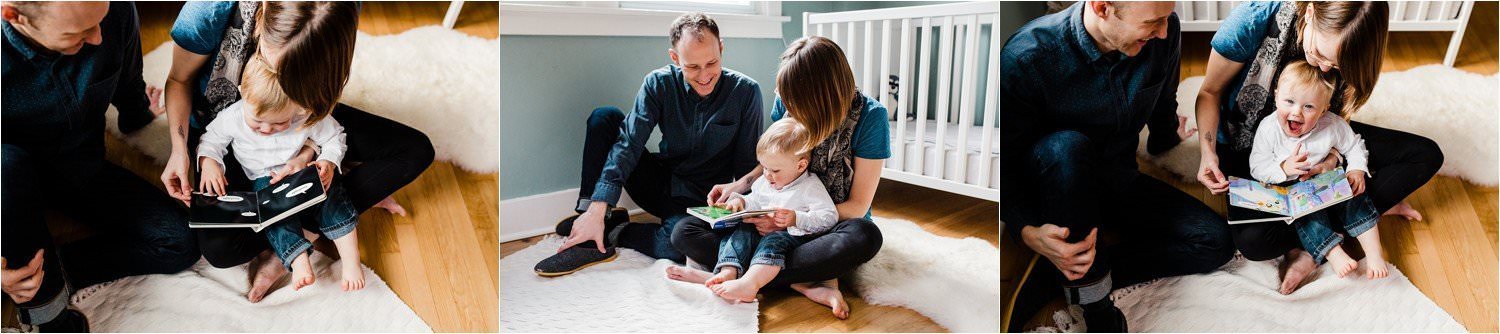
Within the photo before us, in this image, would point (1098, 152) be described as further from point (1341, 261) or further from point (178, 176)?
point (178, 176)

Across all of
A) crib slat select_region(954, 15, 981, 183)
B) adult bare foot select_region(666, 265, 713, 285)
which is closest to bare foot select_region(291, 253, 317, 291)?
adult bare foot select_region(666, 265, 713, 285)

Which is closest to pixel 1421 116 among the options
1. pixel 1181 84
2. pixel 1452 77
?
pixel 1452 77

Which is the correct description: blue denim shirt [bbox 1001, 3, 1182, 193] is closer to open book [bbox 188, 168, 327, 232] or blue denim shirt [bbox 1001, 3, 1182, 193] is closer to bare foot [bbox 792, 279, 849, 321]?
bare foot [bbox 792, 279, 849, 321]

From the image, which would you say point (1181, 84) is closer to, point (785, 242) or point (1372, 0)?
point (1372, 0)

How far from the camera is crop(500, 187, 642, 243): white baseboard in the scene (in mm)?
1656

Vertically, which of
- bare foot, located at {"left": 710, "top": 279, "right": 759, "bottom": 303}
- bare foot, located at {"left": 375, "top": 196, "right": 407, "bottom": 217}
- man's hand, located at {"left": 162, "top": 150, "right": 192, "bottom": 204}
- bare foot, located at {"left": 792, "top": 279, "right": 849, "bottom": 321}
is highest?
man's hand, located at {"left": 162, "top": 150, "right": 192, "bottom": 204}

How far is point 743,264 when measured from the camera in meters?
1.63

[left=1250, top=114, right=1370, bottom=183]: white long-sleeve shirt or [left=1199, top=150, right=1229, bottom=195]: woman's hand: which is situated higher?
[left=1250, top=114, right=1370, bottom=183]: white long-sleeve shirt

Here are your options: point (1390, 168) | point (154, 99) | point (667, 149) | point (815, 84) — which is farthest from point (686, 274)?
point (1390, 168)

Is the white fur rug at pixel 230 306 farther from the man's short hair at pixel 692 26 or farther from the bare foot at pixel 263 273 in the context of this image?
the man's short hair at pixel 692 26

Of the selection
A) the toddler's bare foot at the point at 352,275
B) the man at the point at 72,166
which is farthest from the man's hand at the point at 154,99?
the toddler's bare foot at the point at 352,275

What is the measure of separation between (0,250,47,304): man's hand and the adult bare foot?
47.5 inches

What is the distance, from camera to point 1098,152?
5.47 feet

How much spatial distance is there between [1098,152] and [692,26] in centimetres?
86
